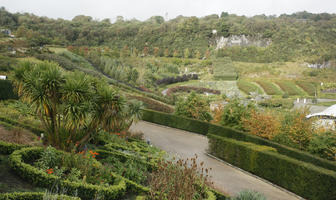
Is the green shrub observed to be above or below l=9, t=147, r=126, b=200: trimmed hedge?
below

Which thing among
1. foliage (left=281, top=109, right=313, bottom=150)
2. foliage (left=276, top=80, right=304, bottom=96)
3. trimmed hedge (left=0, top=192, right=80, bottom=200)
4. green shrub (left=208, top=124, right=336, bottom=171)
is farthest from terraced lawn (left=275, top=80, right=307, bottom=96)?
trimmed hedge (left=0, top=192, right=80, bottom=200)

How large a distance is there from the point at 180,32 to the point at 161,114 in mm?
71567

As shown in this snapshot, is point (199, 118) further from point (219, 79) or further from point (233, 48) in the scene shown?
point (233, 48)

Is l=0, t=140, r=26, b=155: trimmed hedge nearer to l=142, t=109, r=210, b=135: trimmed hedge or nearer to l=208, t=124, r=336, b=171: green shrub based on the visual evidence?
l=208, t=124, r=336, b=171: green shrub

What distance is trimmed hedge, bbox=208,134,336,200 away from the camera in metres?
9.55

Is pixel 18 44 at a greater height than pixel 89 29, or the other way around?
pixel 89 29

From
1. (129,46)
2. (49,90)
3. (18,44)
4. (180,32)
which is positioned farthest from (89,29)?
(49,90)

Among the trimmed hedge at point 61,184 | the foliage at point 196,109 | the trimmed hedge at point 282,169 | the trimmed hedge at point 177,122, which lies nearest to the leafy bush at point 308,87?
the foliage at point 196,109

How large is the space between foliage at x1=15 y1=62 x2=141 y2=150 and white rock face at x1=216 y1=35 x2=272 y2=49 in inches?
3199

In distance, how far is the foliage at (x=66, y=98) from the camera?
30.1 ft

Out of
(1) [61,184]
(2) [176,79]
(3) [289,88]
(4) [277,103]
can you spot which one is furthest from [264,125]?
(2) [176,79]

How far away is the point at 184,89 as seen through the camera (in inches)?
1838

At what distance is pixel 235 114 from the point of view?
709 inches

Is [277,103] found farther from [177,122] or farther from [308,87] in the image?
[177,122]
